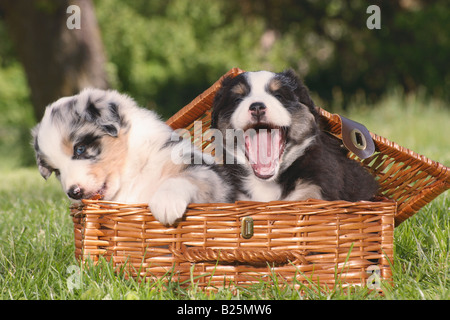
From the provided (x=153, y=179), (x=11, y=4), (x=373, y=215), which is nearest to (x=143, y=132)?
(x=153, y=179)

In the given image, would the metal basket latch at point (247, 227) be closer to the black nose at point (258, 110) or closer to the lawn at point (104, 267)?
the lawn at point (104, 267)

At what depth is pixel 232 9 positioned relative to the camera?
17406 mm

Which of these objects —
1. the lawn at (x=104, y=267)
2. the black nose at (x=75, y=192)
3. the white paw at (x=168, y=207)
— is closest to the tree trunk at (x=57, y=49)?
the lawn at (x=104, y=267)

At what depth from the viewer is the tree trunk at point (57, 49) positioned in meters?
9.18

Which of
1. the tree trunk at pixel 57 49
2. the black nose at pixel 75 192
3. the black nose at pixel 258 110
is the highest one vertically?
the tree trunk at pixel 57 49

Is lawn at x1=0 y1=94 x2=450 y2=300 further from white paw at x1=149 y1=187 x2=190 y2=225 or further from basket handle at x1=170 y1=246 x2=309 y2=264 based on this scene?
white paw at x1=149 y1=187 x2=190 y2=225

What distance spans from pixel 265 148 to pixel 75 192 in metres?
1.13

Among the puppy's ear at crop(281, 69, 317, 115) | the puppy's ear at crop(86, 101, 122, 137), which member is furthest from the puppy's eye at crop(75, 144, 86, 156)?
the puppy's ear at crop(281, 69, 317, 115)

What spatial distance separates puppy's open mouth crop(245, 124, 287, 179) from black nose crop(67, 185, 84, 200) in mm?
1010

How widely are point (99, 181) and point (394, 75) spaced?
12.3 m

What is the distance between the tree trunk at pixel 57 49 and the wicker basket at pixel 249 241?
6.87m

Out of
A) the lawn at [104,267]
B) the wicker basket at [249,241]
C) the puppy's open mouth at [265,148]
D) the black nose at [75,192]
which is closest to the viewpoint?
the lawn at [104,267]

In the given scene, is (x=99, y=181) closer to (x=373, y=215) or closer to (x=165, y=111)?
(x=373, y=215)

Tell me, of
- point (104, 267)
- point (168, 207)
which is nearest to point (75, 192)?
point (104, 267)
